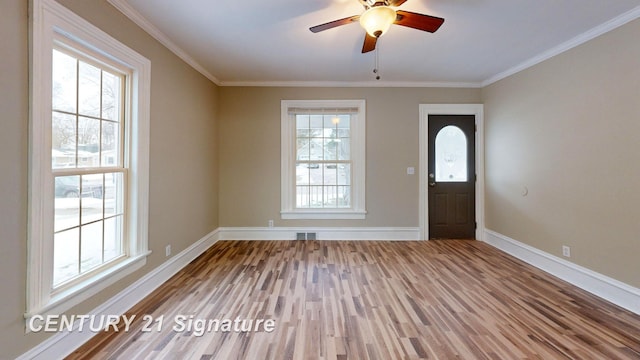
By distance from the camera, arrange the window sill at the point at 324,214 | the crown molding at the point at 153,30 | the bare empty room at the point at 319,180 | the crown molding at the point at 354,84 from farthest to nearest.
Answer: the window sill at the point at 324,214, the crown molding at the point at 354,84, the crown molding at the point at 153,30, the bare empty room at the point at 319,180

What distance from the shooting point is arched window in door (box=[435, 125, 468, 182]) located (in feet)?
14.1

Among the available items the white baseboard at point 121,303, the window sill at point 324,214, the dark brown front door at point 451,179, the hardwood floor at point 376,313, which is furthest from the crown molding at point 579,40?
the white baseboard at point 121,303

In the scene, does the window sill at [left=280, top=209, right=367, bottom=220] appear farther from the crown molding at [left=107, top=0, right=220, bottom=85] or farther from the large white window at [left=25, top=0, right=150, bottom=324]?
the crown molding at [left=107, top=0, right=220, bottom=85]

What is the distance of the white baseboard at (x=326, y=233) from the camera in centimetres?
428

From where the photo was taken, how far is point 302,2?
2.13 m

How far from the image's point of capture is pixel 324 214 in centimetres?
430

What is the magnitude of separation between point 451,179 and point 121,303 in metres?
4.48

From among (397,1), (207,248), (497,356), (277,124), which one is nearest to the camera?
(497,356)

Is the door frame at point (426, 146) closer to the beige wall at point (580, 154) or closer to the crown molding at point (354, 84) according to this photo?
the crown molding at point (354, 84)

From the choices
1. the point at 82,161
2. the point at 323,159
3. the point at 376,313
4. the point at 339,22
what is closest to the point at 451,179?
the point at 323,159

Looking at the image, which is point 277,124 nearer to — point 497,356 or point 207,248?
point 207,248

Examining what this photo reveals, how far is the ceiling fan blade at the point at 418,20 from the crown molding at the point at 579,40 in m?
1.80

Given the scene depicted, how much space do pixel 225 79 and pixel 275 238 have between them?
2.63 meters

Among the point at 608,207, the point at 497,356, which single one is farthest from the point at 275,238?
the point at 608,207
